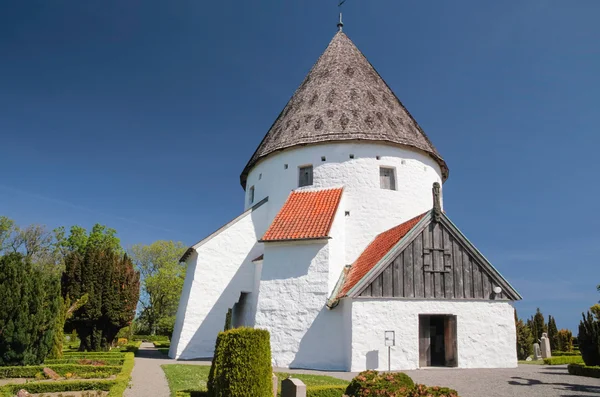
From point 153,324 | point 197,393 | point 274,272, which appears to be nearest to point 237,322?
point 274,272

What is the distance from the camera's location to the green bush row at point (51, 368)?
11999 millimetres

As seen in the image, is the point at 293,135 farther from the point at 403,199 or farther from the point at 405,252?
the point at 405,252

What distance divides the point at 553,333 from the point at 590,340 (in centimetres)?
2145

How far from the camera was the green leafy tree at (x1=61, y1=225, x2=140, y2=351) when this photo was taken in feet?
60.8

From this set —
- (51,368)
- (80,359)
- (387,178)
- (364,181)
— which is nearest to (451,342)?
(364,181)

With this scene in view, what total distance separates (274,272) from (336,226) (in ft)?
9.52

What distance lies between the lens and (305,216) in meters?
16.3

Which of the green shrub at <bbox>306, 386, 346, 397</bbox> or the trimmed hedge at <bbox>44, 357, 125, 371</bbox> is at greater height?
the green shrub at <bbox>306, 386, 346, 397</bbox>

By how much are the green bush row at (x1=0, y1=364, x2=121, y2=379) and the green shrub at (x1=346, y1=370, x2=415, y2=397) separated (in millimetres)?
8182

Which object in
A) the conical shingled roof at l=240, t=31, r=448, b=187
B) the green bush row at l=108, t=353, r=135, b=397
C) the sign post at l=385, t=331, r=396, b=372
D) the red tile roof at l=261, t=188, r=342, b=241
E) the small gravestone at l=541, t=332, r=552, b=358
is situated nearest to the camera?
the green bush row at l=108, t=353, r=135, b=397

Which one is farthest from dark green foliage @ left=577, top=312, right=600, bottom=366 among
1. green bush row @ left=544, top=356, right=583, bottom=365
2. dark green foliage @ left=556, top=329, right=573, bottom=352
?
dark green foliage @ left=556, top=329, right=573, bottom=352

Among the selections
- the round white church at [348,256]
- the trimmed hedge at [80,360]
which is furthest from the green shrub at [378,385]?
the trimmed hedge at [80,360]

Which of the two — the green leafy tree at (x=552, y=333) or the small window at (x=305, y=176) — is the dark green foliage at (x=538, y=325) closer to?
the green leafy tree at (x=552, y=333)

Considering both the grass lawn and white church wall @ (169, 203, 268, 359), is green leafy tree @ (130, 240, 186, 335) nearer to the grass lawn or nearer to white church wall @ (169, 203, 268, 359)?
white church wall @ (169, 203, 268, 359)
